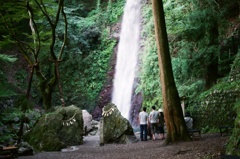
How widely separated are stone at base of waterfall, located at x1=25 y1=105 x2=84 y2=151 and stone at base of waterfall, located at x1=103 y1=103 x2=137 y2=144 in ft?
4.62

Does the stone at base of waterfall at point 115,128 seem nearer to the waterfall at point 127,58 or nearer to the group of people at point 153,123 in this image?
the group of people at point 153,123

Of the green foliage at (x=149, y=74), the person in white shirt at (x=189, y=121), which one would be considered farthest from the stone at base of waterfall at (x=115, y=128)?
the green foliage at (x=149, y=74)

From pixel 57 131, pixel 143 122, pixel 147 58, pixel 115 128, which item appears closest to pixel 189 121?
pixel 143 122

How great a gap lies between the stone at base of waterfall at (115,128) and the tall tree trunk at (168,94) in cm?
275

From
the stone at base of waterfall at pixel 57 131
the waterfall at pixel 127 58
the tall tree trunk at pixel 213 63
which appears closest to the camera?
the stone at base of waterfall at pixel 57 131

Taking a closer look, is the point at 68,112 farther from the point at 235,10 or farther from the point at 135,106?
the point at 235,10

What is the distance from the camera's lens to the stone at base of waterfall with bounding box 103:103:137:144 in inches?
452

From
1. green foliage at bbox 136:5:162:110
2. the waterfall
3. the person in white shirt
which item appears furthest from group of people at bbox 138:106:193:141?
the waterfall

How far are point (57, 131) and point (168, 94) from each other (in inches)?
215

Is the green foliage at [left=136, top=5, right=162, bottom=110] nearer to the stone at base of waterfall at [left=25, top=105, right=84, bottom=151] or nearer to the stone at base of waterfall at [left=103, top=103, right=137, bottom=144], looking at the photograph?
the stone at base of waterfall at [left=103, top=103, right=137, bottom=144]

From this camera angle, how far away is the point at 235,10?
16281mm

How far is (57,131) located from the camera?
1187cm

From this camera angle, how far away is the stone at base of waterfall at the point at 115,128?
37.7ft

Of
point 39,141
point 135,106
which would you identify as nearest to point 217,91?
point 39,141
